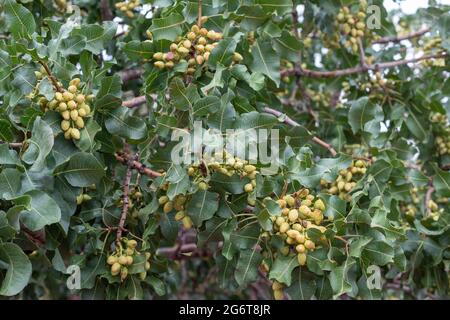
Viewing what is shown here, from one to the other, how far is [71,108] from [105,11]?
1134 millimetres

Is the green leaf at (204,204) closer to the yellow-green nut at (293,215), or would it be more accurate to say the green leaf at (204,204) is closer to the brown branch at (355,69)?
the yellow-green nut at (293,215)

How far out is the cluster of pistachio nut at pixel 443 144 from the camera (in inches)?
101

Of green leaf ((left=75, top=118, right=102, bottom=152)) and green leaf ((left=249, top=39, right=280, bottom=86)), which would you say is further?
green leaf ((left=249, top=39, right=280, bottom=86))

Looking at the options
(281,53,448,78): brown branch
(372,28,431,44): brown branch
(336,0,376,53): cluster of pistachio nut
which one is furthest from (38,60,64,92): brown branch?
(372,28,431,44): brown branch

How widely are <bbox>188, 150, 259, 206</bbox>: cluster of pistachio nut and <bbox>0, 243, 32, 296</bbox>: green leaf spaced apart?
0.42 meters

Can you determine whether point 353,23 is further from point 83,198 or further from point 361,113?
point 83,198

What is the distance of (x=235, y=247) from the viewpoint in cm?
158

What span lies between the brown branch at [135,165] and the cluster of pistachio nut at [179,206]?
100 millimetres

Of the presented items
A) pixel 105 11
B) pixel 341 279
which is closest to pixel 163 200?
pixel 341 279

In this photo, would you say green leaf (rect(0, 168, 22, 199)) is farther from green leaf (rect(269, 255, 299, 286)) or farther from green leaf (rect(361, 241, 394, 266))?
green leaf (rect(361, 241, 394, 266))

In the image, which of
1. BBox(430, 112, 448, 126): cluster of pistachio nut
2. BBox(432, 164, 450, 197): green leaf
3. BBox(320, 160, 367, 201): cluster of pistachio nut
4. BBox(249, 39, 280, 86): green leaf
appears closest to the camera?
BBox(249, 39, 280, 86): green leaf

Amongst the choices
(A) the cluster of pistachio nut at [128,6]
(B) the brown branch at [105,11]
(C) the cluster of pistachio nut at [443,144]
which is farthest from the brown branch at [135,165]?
(C) the cluster of pistachio nut at [443,144]

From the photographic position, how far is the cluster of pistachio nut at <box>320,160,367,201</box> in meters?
1.93

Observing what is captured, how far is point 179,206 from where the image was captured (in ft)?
5.23
